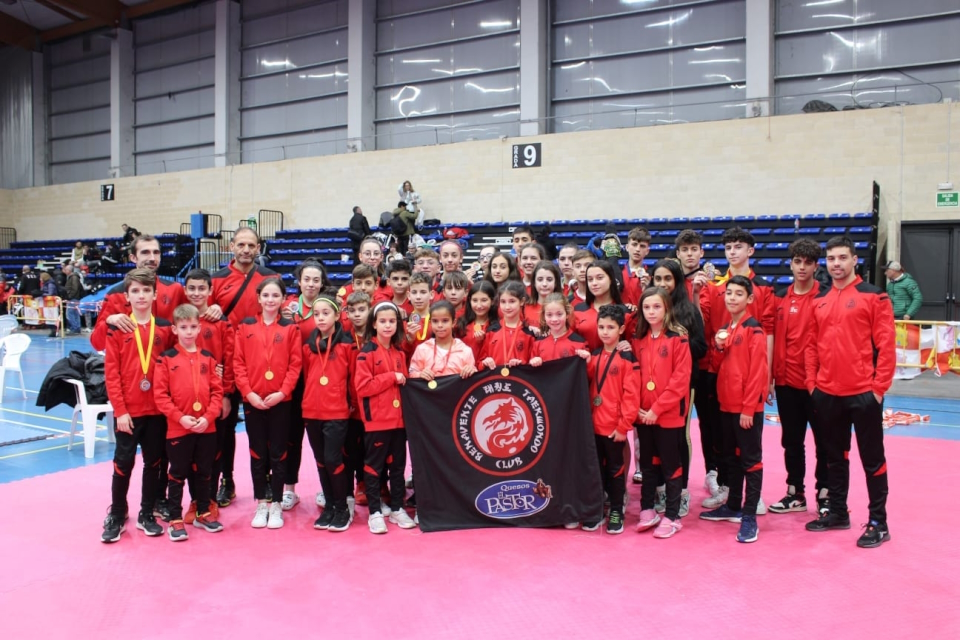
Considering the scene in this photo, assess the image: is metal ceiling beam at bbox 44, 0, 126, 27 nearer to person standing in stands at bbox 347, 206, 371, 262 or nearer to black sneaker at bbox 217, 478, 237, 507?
person standing in stands at bbox 347, 206, 371, 262

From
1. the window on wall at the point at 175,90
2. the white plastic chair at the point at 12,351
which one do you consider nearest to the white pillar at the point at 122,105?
the window on wall at the point at 175,90

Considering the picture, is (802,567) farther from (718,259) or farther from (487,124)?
(487,124)

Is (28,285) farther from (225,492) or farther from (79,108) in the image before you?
(225,492)

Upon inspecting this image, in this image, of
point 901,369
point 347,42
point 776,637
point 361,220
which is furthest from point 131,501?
point 347,42

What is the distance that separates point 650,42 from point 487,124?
4.27 m

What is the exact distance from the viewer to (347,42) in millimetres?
20188

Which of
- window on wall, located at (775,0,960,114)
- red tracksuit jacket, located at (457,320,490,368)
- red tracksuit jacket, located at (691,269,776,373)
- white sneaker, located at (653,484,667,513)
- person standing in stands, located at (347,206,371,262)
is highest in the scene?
window on wall, located at (775,0,960,114)

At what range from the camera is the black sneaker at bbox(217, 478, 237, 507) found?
520 centimetres

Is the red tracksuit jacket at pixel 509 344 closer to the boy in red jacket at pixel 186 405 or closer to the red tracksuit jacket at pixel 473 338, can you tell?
the red tracksuit jacket at pixel 473 338

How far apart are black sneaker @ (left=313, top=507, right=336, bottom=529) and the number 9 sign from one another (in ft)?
43.7

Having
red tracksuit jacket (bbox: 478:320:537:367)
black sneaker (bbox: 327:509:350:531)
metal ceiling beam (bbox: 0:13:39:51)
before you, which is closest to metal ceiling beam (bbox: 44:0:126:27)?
metal ceiling beam (bbox: 0:13:39:51)

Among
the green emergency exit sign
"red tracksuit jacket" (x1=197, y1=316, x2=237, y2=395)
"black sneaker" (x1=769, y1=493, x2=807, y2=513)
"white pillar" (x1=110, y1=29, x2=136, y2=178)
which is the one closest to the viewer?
"red tracksuit jacket" (x1=197, y1=316, x2=237, y2=395)

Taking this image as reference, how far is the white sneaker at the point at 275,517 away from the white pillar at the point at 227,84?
19.0m

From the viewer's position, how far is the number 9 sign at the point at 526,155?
1692cm
